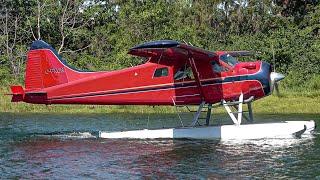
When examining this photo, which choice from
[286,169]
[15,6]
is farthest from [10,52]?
[286,169]

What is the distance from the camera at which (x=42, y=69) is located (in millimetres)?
19094

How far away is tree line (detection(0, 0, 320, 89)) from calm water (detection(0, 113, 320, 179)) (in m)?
19.8

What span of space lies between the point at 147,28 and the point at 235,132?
24493mm

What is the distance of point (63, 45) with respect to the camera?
46.8 m

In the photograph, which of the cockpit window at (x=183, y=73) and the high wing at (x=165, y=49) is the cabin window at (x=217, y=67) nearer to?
the high wing at (x=165, y=49)

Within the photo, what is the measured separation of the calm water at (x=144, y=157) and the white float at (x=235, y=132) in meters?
0.49

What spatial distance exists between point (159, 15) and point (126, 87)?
78.9ft

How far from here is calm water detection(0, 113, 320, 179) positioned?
1195cm

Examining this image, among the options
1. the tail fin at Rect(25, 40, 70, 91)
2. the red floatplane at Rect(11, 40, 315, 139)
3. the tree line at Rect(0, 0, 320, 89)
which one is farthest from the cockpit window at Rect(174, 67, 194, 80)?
the tree line at Rect(0, 0, 320, 89)

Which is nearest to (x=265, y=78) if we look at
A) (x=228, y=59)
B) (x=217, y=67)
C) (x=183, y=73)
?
(x=228, y=59)

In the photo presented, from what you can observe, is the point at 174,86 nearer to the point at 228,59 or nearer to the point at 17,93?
the point at 228,59

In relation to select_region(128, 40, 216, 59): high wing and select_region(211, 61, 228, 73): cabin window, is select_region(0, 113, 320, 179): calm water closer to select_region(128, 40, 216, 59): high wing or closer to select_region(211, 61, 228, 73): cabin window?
select_region(211, 61, 228, 73): cabin window

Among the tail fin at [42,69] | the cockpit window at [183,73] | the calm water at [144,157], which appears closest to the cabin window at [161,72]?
the cockpit window at [183,73]

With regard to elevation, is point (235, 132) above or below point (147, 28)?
below
